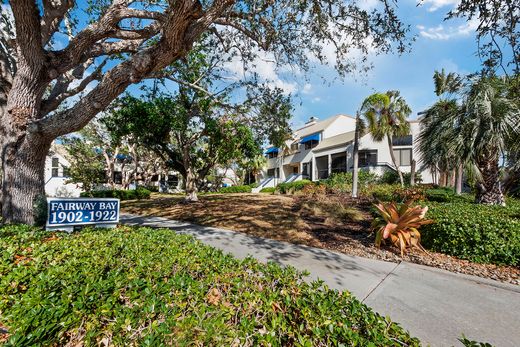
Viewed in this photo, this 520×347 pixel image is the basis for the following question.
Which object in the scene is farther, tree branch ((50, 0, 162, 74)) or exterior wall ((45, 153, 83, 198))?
exterior wall ((45, 153, 83, 198))

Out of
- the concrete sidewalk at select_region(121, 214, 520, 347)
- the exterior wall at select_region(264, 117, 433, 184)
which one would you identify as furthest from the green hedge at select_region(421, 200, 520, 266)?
the exterior wall at select_region(264, 117, 433, 184)

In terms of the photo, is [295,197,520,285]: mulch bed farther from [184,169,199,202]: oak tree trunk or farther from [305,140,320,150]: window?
[305,140,320,150]: window

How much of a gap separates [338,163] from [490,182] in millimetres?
17362

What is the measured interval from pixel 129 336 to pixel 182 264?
106cm

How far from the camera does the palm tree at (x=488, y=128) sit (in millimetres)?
7715

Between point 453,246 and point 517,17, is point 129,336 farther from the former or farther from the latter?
point 517,17

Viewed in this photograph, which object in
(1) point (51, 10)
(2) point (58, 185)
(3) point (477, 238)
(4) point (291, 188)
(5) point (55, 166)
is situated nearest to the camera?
(3) point (477, 238)

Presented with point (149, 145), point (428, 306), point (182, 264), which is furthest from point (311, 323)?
point (149, 145)

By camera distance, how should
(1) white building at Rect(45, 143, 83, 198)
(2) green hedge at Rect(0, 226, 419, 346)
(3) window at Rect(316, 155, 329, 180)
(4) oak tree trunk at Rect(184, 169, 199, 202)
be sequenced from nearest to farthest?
(2) green hedge at Rect(0, 226, 419, 346), (4) oak tree trunk at Rect(184, 169, 199, 202), (1) white building at Rect(45, 143, 83, 198), (3) window at Rect(316, 155, 329, 180)

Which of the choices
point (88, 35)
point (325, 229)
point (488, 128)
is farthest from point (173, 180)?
point (488, 128)

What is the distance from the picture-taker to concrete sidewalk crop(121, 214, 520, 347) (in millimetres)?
2807

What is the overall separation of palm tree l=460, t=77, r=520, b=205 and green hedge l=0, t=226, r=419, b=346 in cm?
896

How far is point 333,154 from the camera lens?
25766 mm

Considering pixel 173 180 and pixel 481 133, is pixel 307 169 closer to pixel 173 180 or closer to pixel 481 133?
pixel 173 180
